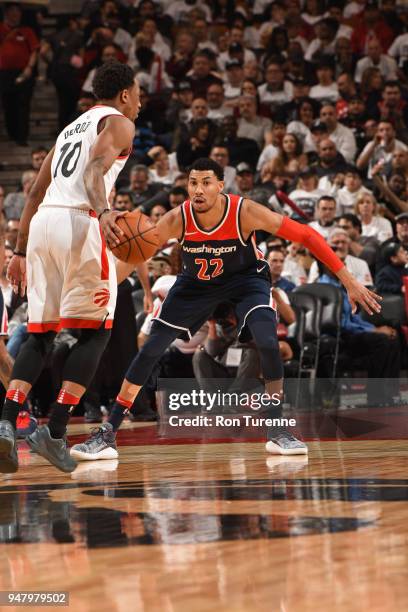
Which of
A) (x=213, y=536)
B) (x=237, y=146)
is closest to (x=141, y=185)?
(x=237, y=146)

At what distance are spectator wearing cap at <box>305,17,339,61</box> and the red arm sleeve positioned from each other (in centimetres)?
865

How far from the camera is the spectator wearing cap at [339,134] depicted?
1188cm

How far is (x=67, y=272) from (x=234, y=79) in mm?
9319

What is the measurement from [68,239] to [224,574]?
2300 mm

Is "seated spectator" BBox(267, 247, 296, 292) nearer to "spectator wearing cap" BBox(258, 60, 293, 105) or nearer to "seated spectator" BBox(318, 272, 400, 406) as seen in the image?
"seated spectator" BBox(318, 272, 400, 406)

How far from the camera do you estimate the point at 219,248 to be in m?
5.57

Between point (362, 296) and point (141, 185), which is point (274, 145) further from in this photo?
point (362, 296)

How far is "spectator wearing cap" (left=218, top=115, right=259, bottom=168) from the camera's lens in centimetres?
1233

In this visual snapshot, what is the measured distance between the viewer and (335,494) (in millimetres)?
3650

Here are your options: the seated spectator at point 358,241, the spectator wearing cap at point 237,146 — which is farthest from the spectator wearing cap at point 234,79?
the seated spectator at point 358,241

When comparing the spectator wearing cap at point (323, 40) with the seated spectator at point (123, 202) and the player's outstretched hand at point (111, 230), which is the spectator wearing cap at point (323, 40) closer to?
the seated spectator at point (123, 202)

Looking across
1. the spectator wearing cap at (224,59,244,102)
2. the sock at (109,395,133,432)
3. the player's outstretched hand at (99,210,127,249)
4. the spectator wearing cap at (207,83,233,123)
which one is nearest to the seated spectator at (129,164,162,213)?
the spectator wearing cap at (207,83,233,123)

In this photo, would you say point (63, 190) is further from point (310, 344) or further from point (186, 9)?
point (186, 9)

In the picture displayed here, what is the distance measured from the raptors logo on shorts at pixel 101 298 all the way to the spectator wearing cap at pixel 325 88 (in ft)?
29.0
